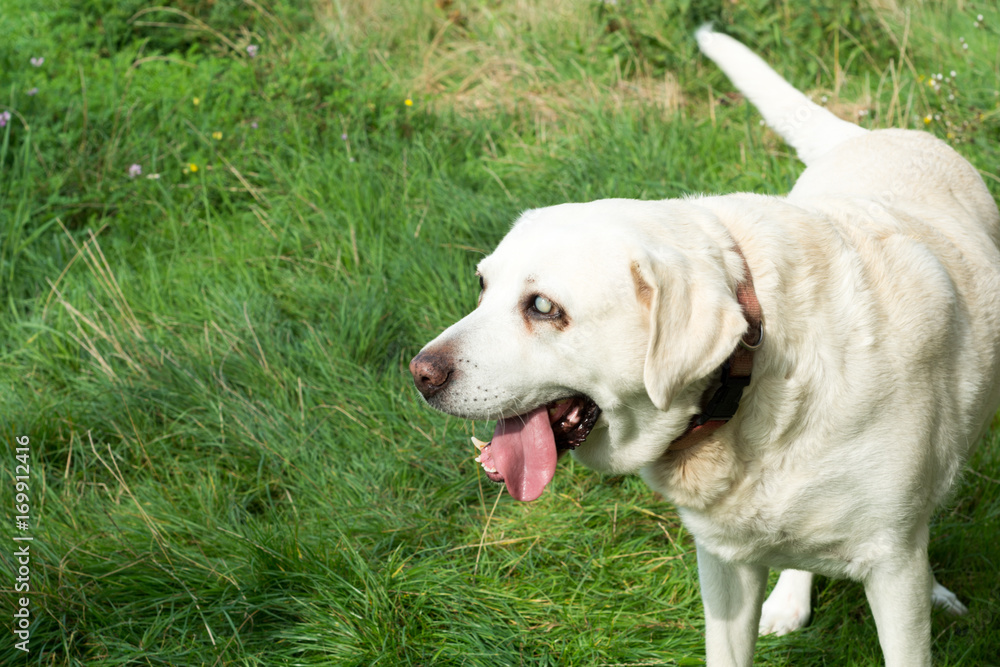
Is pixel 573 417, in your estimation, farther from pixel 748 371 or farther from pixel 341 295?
pixel 341 295

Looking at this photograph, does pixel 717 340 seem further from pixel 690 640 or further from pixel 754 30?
pixel 754 30

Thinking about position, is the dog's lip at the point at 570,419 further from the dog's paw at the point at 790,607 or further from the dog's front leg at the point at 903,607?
the dog's paw at the point at 790,607

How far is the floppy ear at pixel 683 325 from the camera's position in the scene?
1845 millimetres

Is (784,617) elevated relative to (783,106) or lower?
lower

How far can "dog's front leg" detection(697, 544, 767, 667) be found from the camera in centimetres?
242

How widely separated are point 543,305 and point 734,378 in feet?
1.54

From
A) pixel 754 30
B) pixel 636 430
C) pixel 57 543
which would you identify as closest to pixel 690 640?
pixel 636 430

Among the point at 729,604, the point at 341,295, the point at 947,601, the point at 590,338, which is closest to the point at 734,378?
the point at 590,338

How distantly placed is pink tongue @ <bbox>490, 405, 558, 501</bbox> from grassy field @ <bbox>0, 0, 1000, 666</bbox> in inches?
26.8

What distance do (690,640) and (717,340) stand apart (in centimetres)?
128

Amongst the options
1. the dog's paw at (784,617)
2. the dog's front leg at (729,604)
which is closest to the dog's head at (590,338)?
the dog's front leg at (729,604)

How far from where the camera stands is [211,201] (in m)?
4.91

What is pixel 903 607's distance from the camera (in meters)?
2.13

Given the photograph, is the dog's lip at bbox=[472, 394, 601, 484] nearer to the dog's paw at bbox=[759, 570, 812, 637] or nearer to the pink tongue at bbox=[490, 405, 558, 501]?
the pink tongue at bbox=[490, 405, 558, 501]
